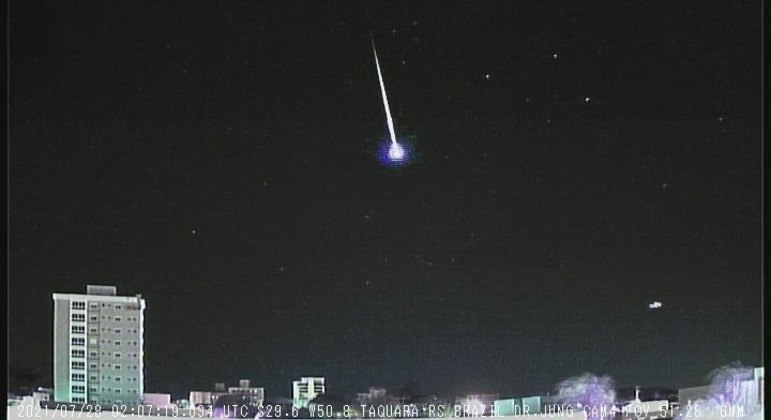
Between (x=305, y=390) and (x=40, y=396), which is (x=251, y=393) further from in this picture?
(x=40, y=396)

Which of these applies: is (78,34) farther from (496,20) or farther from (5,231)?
(496,20)

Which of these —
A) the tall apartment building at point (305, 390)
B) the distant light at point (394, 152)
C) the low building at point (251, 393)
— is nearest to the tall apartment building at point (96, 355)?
the low building at point (251, 393)

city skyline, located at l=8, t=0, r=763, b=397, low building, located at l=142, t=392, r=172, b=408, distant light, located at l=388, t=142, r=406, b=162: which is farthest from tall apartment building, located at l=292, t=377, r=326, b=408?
distant light, located at l=388, t=142, r=406, b=162

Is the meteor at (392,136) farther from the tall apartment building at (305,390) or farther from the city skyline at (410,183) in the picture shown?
the tall apartment building at (305,390)

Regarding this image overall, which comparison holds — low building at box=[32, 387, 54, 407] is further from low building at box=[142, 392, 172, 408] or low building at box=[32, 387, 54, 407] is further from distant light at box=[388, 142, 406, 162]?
distant light at box=[388, 142, 406, 162]

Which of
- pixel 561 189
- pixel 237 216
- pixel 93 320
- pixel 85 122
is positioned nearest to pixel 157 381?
pixel 93 320
